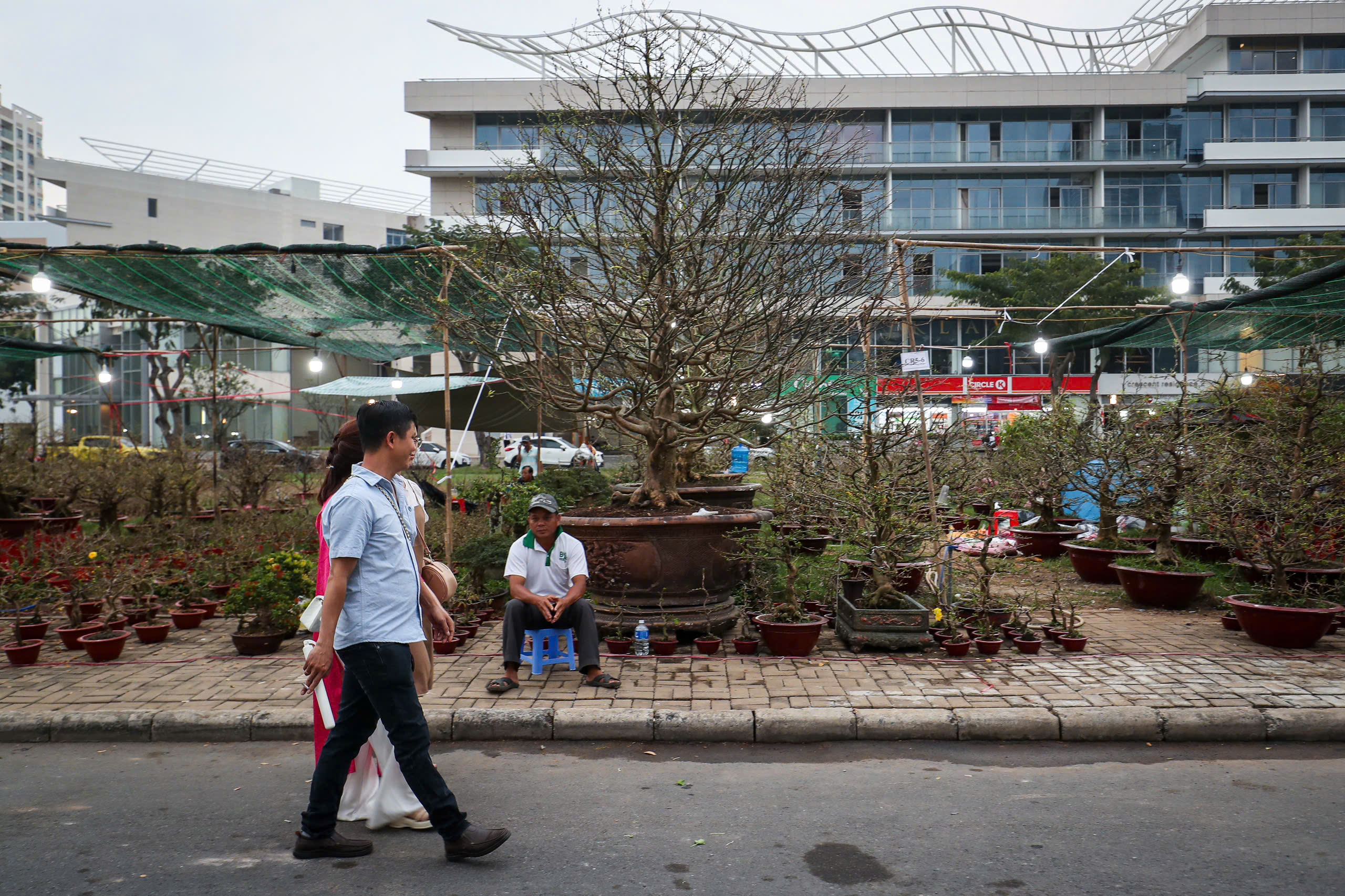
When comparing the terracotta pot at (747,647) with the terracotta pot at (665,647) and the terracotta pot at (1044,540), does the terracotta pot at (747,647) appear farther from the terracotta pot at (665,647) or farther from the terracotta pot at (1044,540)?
the terracotta pot at (1044,540)

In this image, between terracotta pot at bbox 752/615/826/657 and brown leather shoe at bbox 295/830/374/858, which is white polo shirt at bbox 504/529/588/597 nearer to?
terracotta pot at bbox 752/615/826/657

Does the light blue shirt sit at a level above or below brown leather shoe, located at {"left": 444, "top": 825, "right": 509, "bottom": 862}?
above

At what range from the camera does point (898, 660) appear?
6336mm

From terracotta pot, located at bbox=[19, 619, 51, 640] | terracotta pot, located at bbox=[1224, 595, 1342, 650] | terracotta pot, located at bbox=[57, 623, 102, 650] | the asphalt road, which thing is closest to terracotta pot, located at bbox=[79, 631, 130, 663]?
terracotta pot, located at bbox=[57, 623, 102, 650]

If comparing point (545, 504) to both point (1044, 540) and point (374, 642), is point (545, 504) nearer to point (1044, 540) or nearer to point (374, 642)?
point (374, 642)

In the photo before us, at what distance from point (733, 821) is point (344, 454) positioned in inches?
92.7

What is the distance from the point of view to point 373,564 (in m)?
3.41

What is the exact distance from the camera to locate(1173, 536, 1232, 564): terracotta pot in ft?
31.6

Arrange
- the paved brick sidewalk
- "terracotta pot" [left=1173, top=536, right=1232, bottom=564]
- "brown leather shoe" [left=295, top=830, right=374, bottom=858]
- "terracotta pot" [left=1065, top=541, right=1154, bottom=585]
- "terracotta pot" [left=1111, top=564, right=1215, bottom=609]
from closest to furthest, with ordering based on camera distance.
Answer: "brown leather shoe" [left=295, top=830, right=374, bottom=858], the paved brick sidewalk, "terracotta pot" [left=1111, top=564, right=1215, bottom=609], "terracotta pot" [left=1065, top=541, right=1154, bottom=585], "terracotta pot" [left=1173, top=536, right=1232, bottom=564]

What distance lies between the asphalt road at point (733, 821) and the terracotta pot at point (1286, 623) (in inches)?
68.1

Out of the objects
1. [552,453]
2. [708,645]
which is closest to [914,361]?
[708,645]

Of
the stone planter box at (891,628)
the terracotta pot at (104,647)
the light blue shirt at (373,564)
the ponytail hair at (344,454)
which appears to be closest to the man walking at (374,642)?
the light blue shirt at (373,564)

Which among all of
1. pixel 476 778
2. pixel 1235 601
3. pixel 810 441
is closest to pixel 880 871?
pixel 476 778

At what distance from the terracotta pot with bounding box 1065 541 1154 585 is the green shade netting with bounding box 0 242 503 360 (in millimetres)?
6728
